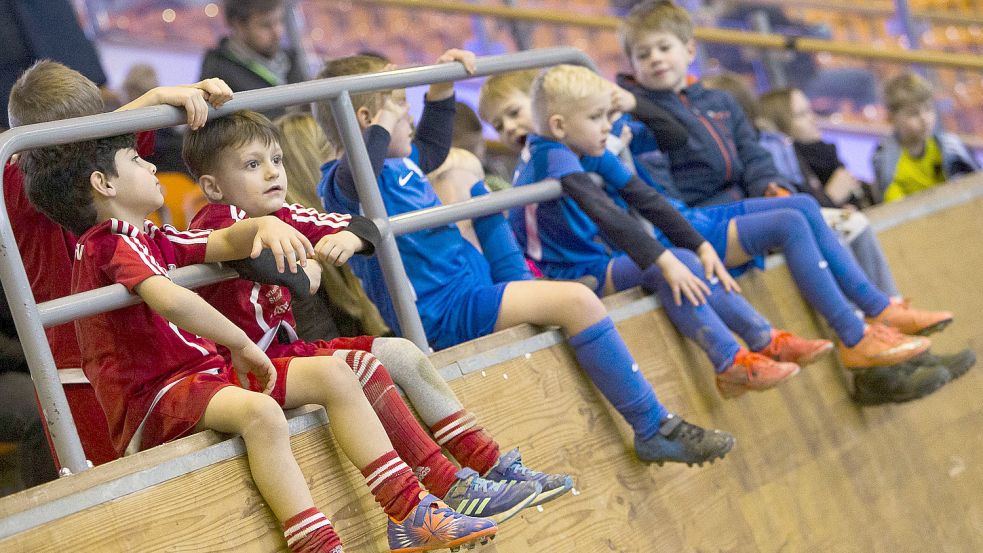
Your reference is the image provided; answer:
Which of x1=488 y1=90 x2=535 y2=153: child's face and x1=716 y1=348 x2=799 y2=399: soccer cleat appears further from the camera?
x1=488 y1=90 x2=535 y2=153: child's face

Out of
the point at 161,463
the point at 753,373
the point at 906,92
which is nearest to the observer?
the point at 161,463

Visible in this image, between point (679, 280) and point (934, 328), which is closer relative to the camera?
point (679, 280)

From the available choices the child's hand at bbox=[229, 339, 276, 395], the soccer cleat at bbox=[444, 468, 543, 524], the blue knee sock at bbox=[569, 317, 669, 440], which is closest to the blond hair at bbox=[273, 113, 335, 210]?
the blue knee sock at bbox=[569, 317, 669, 440]

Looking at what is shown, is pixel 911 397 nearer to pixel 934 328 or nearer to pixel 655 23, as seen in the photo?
pixel 934 328

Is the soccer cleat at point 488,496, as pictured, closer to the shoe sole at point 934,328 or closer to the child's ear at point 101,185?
the child's ear at point 101,185

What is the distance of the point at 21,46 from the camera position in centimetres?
352

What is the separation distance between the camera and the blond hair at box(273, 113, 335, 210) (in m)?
3.19

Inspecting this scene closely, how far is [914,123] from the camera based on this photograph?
5.15m

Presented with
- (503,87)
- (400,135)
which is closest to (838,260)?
(503,87)

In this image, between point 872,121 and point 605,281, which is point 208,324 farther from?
point 872,121

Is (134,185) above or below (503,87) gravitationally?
below

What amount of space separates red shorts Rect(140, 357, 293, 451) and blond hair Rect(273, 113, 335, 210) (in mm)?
1156

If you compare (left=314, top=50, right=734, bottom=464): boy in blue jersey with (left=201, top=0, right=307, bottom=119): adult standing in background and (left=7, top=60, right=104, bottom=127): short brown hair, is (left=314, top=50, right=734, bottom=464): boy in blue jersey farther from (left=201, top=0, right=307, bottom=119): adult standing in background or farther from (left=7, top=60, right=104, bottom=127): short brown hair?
(left=201, top=0, right=307, bottom=119): adult standing in background

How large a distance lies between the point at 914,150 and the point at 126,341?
4.03 metres
